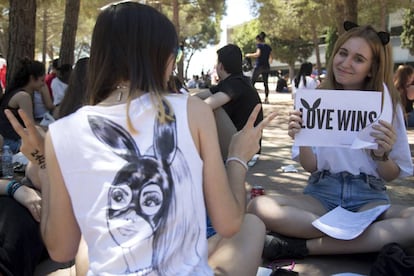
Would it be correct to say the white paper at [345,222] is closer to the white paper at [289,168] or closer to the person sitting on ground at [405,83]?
the white paper at [289,168]

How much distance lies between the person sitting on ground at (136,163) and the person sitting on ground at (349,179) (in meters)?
1.42

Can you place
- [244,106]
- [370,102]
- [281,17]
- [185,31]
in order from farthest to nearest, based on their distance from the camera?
[185,31] < [281,17] < [244,106] < [370,102]

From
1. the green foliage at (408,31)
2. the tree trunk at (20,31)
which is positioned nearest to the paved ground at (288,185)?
the tree trunk at (20,31)

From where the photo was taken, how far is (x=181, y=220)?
135 cm

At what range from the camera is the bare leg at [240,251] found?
1826 mm

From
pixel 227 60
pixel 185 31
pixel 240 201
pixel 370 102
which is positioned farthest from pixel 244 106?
pixel 185 31

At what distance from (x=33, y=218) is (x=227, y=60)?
9.12 feet

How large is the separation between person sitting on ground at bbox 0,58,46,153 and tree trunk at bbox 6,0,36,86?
5.00 ft

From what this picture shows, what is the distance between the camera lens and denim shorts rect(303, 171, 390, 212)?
280 cm

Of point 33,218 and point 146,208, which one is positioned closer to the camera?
point 146,208

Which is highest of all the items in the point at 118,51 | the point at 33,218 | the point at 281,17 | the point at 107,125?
the point at 281,17

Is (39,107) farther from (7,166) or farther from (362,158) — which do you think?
(362,158)

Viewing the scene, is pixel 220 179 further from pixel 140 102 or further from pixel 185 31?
pixel 185 31

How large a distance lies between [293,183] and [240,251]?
9.71ft
